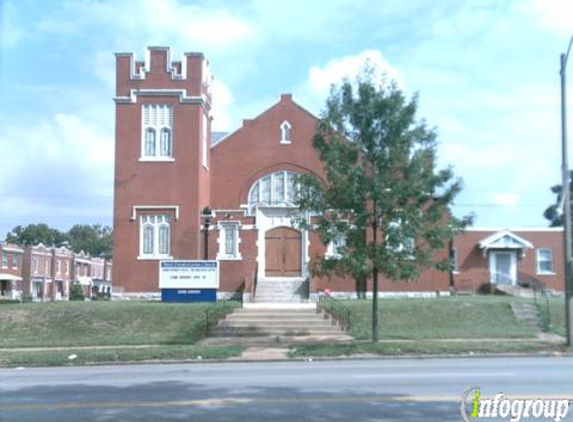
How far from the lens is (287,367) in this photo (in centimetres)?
1667

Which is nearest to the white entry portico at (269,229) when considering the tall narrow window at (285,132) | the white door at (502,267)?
the tall narrow window at (285,132)

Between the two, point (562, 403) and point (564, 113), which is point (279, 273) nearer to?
point (564, 113)

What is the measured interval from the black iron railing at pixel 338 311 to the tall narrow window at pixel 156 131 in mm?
11644

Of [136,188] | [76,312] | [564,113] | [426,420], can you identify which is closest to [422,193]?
[564,113]

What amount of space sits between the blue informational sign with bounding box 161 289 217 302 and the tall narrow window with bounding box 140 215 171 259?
557 centimetres

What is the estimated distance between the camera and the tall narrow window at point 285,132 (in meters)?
38.4

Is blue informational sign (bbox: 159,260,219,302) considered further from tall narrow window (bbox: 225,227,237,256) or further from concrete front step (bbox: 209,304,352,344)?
tall narrow window (bbox: 225,227,237,256)

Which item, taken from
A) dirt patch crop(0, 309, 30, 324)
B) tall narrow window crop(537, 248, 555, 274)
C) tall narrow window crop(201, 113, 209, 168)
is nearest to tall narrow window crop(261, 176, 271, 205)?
tall narrow window crop(201, 113, 209, 168)

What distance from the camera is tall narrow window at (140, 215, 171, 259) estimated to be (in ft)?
115

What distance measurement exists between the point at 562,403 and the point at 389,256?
9.94 m

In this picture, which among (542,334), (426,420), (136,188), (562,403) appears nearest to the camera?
(426,420)

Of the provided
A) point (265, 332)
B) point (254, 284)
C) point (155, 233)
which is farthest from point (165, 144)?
point (265, 332)

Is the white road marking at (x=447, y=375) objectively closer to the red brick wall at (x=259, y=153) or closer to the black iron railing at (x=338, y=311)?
the black iron railing at (x=338, y=311)

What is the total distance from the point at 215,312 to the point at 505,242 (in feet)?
77.9
